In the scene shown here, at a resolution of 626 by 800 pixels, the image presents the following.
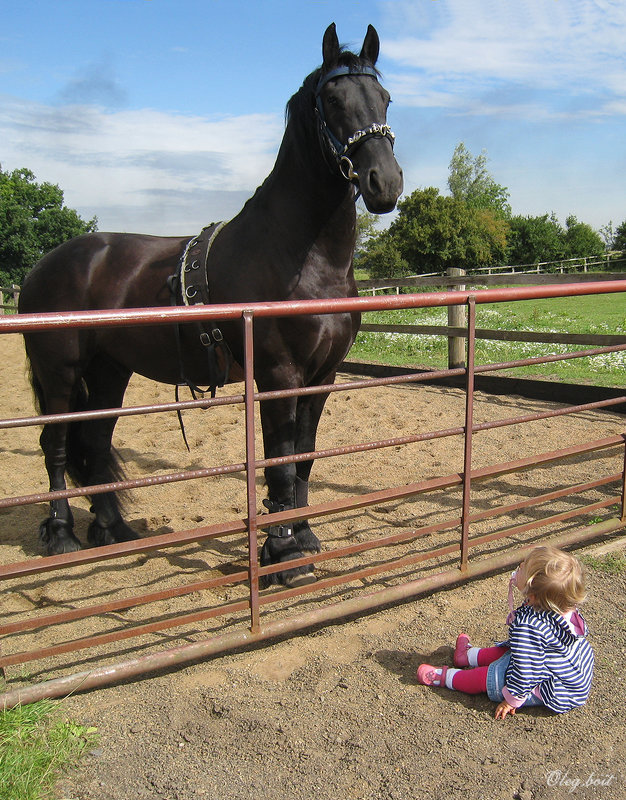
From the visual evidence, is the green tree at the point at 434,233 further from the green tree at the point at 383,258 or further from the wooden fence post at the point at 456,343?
the wooden fence post at the point at 456,343

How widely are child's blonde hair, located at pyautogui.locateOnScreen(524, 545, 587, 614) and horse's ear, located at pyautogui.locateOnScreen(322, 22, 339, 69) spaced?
7.58 ft

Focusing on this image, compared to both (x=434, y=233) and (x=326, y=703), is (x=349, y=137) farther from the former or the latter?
(x=434, y=233)

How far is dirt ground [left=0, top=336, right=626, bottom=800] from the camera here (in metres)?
1.79

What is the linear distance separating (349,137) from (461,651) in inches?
84.4

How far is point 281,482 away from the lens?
3.03 meters

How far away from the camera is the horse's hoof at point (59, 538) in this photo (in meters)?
3.61

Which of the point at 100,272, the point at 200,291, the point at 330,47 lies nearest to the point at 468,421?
the point at 200,291

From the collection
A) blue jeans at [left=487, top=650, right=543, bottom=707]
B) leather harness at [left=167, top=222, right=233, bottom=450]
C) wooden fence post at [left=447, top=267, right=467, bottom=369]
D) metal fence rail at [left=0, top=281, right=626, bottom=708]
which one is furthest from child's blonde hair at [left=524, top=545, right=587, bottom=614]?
wooden fence post at [left=447, top=267, right=467, bottom=369]

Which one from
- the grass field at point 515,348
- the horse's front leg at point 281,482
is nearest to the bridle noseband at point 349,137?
the horse's front leg at point 281,482

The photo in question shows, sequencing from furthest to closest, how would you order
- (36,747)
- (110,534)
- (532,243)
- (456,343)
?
(532,243) → (456,343) → (110,534) → (36,747)

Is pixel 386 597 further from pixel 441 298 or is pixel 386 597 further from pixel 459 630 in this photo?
pixel 441 298

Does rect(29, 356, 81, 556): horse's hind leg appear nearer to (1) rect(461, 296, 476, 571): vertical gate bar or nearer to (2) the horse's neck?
(2) the horse's neck

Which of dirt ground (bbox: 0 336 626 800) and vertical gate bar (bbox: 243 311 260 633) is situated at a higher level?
vertical gate bar (bbox: 243 311 260 633)

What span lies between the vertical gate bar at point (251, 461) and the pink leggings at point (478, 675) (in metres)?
0.74
